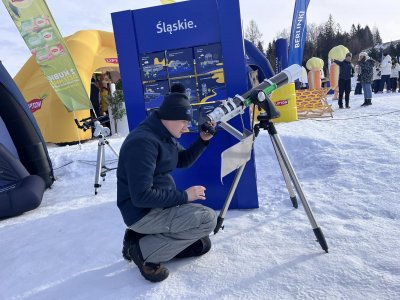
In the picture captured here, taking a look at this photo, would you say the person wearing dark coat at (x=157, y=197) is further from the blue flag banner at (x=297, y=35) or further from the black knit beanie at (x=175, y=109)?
the blue flag banner at (x=297, y=35)

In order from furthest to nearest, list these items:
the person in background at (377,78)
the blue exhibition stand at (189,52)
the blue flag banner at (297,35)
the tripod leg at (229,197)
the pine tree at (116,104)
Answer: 1. the person in background at (377,78)
2. the blue flag banner at (297,35)
3. the pine tree at (116,104)
4. the blue exhibition stand at (189,52)
5. the tripod leg at (229,197)

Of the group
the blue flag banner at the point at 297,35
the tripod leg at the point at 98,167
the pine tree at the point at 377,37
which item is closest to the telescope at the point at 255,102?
the tripod leg at the point at 98,167

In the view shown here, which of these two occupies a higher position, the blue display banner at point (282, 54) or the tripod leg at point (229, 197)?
the blue display banner at point (282, 54)

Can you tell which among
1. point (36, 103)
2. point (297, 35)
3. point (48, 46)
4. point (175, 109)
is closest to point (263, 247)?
point (175, 109)

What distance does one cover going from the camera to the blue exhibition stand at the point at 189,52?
3461 millimetres

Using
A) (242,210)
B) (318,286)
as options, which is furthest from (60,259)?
(318,286)

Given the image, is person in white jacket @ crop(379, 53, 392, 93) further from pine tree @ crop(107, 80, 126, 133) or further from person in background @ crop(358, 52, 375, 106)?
pine tree @ crop(107, 80, 126, 133)

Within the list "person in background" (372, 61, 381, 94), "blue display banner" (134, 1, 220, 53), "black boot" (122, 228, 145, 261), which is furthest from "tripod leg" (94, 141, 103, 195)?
"person in background" (372, 61, 381, 94)

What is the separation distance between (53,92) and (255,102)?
8.84 m

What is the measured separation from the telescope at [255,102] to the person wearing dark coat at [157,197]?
31 cm

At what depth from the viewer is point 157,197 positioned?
90.9 inches

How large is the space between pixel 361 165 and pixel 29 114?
5.00m

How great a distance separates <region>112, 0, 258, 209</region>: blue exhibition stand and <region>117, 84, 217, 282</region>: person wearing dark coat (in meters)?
1.09

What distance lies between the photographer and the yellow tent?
10.0m
